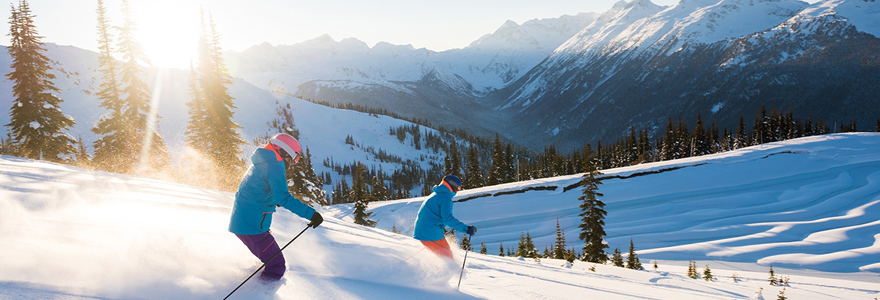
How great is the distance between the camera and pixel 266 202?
15.5 feet

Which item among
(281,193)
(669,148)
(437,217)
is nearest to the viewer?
(281,193)

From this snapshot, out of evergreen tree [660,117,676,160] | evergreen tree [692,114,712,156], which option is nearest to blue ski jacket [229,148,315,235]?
evergreen tree [660,117,676,160]

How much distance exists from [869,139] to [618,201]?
33897 millimetres

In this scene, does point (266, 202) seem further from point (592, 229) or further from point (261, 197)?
point (592, 229)

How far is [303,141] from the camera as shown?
138 metres

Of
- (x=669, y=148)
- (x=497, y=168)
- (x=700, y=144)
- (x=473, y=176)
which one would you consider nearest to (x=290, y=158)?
(x=473, y=176)

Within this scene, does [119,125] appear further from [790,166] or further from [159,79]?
[159,79]

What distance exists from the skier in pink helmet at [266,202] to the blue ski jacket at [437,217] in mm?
2469

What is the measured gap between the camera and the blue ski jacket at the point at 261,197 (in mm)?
4566

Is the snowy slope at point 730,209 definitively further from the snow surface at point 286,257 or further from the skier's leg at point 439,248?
the skier's leg at point 439,248

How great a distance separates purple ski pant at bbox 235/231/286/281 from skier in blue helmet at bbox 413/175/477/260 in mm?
2562

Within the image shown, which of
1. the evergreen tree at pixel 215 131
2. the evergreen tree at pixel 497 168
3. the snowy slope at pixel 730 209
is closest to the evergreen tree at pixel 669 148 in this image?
the snowy slope at pixel 730 209

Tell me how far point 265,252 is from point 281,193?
0.89 meters

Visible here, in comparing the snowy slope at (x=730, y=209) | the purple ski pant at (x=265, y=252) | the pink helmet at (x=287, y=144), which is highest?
the pink helmet at (x=287, y=144)
